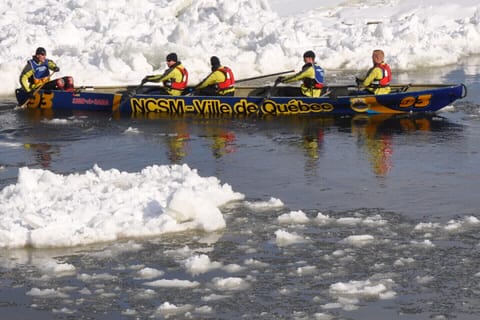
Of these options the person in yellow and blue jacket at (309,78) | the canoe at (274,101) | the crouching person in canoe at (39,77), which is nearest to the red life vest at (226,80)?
the canoe at (274,101)

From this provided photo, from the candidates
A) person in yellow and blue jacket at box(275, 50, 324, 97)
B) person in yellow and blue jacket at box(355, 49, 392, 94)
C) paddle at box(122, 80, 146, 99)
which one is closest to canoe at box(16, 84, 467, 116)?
paddle at box(122, 80, 146, 99)

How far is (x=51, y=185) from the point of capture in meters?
13.3

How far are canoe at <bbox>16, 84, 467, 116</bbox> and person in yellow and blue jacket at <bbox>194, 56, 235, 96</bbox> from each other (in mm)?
345

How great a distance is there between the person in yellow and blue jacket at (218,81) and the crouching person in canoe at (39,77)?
3801mm

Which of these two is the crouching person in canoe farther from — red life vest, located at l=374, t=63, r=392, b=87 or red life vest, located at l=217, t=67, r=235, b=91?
red life vest, located at l=374, t=63, r=392, b=87

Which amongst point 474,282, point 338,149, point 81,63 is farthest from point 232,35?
point 474,282

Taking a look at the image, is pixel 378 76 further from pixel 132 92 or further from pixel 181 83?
pixel 132 92

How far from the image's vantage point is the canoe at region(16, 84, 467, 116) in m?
A: 21.0

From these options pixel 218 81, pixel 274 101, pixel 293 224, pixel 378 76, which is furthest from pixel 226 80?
pixel 293 224

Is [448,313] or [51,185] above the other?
[51,185]

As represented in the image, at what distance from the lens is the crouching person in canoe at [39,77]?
928 inches

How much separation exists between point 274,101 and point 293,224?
9.31 meters

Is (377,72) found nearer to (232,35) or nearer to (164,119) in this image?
(164,119)

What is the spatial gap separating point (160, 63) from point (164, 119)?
8.35 metres
